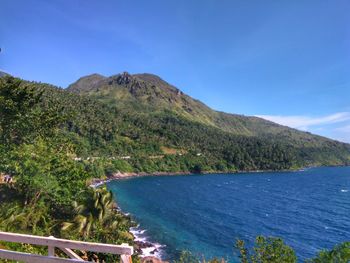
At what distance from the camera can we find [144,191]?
107625 mm

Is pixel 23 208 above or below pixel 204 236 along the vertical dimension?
above

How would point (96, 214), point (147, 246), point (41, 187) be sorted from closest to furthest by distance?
point (41, 187), point (96, 214), point (147, 246)

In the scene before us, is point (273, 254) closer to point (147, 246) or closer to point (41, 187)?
point (41, 187)

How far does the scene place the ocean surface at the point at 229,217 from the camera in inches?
2026

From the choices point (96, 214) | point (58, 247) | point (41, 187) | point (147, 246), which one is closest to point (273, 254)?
point (58, 247)

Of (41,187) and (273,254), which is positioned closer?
(273,254)

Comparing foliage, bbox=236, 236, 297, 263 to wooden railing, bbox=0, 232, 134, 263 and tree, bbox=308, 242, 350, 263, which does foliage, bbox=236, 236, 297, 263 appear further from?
wooden railing, bbox=0, 232, 134, 263

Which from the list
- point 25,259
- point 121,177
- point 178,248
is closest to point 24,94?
point 178,248

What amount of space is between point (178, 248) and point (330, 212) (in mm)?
48834

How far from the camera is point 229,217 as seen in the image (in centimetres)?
7069

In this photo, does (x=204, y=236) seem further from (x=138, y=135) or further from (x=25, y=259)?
(x=138, y=135)

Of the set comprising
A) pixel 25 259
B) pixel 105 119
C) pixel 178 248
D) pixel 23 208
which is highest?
pixel 105 119

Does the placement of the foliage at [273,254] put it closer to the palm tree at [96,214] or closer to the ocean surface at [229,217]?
the palm tree at [96,214]

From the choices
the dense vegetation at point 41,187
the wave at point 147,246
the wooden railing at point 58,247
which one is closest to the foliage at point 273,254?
the wooden railing at point 58,247
